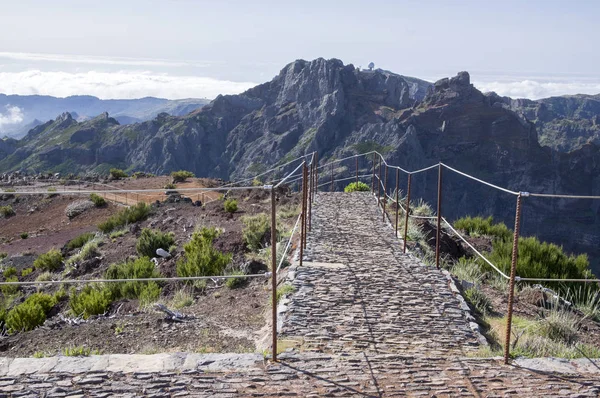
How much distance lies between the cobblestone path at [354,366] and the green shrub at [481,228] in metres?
8.34

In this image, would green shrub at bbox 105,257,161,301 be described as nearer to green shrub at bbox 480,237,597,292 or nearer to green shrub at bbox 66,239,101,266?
green shrub at bbox 66,239,101,266

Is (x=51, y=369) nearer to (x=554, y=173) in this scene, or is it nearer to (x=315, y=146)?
(x=315, y=146)

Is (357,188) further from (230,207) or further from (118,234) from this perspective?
(118,234)

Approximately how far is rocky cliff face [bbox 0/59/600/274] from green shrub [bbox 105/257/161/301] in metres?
107

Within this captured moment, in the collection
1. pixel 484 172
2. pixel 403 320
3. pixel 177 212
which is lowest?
pixel 484 172

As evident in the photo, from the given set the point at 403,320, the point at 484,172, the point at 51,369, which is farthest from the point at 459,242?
the point at 484,172

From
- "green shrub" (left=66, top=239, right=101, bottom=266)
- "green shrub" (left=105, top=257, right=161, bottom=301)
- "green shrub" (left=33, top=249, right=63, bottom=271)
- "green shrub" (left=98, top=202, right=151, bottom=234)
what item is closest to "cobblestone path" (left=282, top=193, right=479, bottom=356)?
"green shrub" (left=105, top=257, right=161, bottom=301)

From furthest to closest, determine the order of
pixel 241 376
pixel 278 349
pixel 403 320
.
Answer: pixel 403 320
pixel 278 349
pixel 241 376

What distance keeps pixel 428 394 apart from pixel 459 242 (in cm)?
927

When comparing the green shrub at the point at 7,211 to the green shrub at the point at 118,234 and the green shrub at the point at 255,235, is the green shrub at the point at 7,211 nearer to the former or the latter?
the green shrub at the point at 118,234

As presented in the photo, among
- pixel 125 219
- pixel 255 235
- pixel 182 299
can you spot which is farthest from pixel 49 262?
pixel 182 299

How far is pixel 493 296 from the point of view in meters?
7.87

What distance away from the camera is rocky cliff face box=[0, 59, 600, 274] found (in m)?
125

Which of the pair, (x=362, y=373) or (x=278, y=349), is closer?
(x=362, y=373)
